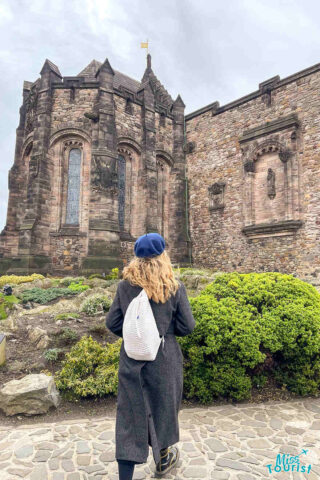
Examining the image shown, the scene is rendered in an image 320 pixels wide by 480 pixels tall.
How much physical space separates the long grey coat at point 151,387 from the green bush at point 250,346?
59.0 inches

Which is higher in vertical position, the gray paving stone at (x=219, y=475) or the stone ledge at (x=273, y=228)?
the stone ledge at (x=273, y=228)

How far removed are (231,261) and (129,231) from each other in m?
5.31

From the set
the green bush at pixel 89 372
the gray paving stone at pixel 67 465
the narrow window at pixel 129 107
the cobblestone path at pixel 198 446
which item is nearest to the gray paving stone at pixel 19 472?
the cobblestone path at pixel 198 446

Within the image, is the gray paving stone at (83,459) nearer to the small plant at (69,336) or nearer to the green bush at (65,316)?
the small plant at (69,336)

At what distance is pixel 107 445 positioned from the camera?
2.98m

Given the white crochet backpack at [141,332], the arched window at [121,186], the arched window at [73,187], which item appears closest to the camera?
the white crochet backpack at [141,332]

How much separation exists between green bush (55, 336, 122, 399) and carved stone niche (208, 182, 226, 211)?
1209cm

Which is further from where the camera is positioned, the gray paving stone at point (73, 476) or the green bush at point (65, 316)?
the green bush at point (65, 316)

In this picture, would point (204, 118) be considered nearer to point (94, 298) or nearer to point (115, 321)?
Answer: point (94, 298)

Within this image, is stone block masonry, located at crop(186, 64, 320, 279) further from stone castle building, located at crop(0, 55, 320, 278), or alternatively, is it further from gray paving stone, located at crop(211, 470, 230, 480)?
gray paving stone, located at crop(211, 470, 230, 480)

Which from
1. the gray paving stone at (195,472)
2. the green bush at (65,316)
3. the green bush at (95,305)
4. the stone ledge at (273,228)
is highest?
the stone ledge at (273,228)

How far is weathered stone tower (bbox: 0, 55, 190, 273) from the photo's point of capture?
44.1 ft

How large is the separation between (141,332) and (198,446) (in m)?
1.69

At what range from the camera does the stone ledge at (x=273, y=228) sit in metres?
12.6
